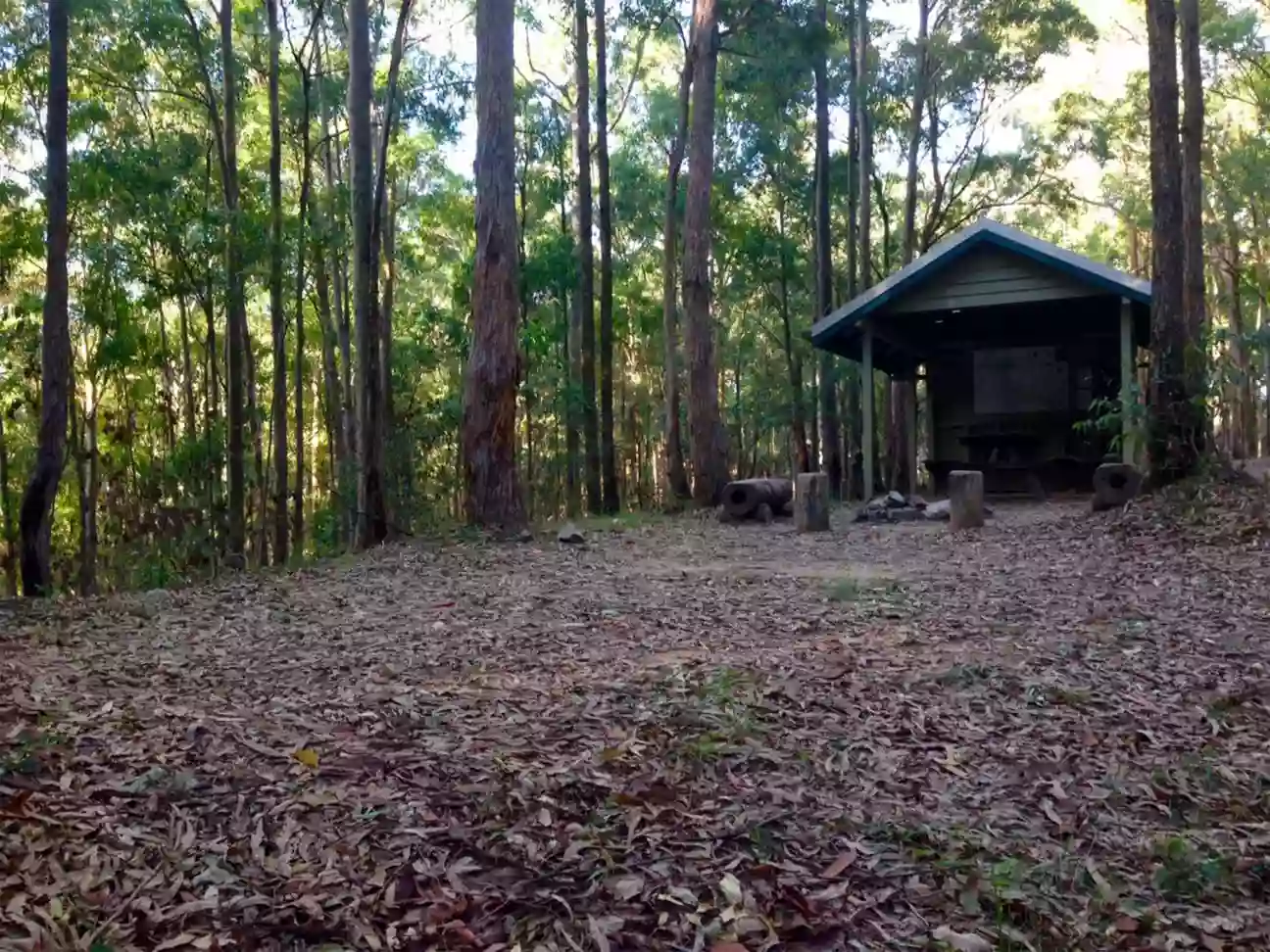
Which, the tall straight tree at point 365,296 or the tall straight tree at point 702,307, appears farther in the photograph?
the tall straight tree at point 702,307

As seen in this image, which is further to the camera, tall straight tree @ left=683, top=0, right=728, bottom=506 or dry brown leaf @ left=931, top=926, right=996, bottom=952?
tall straight tree @ left=683, top=0, right=728, bottom=506

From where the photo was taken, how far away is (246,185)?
20156 mm

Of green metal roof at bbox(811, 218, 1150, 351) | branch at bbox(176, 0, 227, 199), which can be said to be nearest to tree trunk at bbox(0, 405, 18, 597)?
branch at bbox(176, 0, 227, 199)

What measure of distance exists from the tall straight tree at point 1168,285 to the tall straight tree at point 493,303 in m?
6.49

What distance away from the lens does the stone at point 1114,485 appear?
11.7 metres

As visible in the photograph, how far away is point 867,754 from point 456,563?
19.7ft

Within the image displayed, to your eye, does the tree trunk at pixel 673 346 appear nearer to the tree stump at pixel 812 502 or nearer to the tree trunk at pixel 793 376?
the tree trunk at pixel 793 376

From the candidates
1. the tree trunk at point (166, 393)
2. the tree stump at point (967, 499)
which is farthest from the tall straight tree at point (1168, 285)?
the tree trunk at point (166, 393)

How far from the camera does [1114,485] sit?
1184 cm

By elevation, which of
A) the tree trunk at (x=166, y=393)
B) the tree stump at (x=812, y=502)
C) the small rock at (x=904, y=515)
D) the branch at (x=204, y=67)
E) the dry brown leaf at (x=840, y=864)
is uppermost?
the branch at (x=204, y=67)

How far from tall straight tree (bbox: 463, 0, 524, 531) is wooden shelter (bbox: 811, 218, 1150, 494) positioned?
707 cm

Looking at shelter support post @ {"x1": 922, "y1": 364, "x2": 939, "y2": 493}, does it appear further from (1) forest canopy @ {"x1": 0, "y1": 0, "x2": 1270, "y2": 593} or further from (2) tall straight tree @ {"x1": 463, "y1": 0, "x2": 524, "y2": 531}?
(2) tall straight tree @ {"x1": 463, "y1": 0, "x2": 524, "y2": 531}

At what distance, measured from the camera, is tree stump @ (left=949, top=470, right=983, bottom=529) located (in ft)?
38.1

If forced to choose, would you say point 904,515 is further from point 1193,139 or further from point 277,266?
point 277,266
